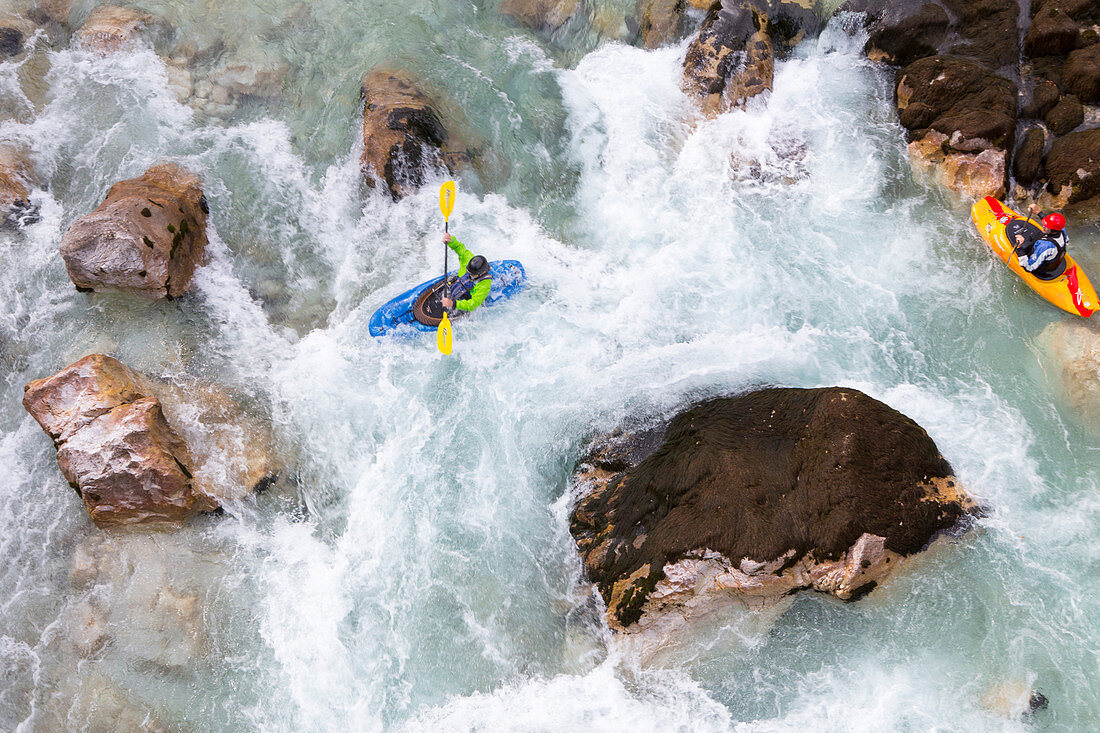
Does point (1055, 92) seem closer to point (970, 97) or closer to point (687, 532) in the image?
point (970, 97)

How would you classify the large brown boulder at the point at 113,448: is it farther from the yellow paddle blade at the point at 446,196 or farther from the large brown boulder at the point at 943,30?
the large brown boulder at the point at 943,30

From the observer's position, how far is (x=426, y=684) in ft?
19.0

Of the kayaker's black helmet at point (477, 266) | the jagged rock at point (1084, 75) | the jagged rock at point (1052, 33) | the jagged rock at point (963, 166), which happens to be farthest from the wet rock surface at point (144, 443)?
the jagged rock at point (1052, 33)

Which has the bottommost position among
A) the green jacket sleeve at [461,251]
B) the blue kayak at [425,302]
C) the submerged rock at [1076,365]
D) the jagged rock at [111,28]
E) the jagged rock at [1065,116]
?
the blue kayak at [425,302]

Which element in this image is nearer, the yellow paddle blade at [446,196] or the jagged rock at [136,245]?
the jagged rock at [136,245]

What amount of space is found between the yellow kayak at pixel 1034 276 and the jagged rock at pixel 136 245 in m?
9.80

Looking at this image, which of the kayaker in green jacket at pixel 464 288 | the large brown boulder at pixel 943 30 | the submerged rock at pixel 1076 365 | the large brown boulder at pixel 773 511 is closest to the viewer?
the large brown boulder at pixel 773 511

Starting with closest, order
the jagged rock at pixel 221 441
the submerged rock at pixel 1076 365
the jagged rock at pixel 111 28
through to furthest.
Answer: the jagged rock at pixel 221 441 → the submerged rock at pixel 1076 365 → the jagged rock at pixel 111 28

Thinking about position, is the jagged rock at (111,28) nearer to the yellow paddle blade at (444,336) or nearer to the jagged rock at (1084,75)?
the yellow paddle blade at (444,336)

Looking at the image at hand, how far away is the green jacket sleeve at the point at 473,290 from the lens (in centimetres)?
762

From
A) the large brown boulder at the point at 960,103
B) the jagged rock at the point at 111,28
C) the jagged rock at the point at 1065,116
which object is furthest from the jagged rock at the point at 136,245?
the jagged rock at the point at 1065,116

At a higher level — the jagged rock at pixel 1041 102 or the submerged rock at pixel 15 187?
the jagged rock at pixel 1041 102

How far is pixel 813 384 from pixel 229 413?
21.0 ft

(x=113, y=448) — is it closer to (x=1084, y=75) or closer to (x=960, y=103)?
(x=960, y=103)
